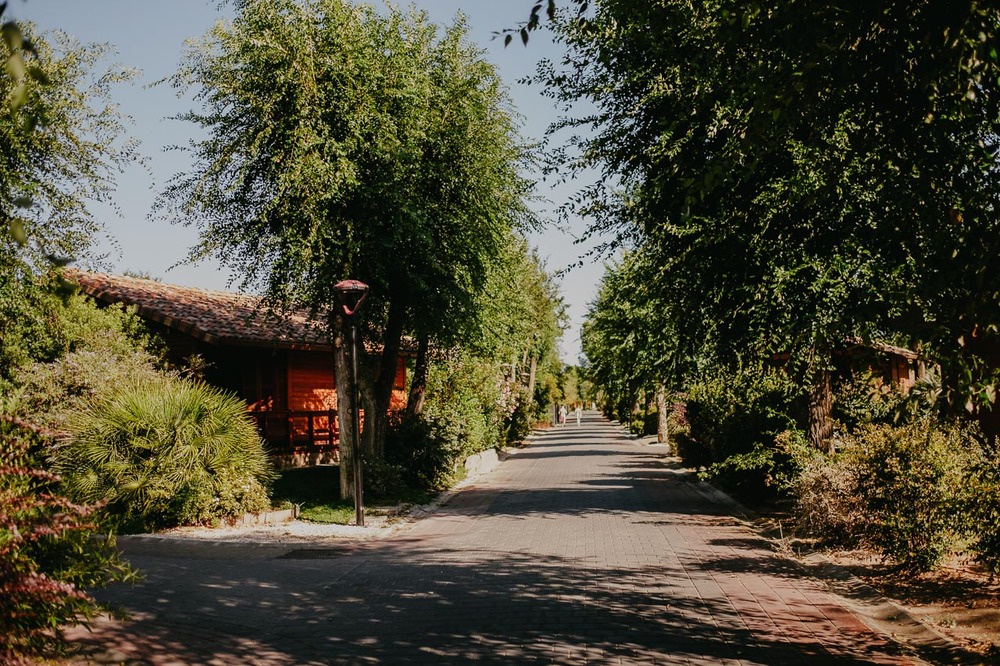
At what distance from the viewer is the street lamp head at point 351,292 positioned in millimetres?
14320

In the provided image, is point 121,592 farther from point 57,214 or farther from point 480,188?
point 57,214

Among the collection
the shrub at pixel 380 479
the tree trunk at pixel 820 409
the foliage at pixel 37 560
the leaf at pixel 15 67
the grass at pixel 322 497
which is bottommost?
the grass at pixel 322 497

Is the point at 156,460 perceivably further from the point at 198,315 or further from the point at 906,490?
the point at 198,315

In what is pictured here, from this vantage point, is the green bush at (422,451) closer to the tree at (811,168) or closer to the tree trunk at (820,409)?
the tree at (811,168)

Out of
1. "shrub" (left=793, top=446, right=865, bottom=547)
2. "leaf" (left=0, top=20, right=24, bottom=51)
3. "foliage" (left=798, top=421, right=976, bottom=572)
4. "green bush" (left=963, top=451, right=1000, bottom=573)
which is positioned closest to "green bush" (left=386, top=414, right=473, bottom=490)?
"shrub" (left=793, top=446, right=865, bottom=547)

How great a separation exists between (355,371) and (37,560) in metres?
10.2

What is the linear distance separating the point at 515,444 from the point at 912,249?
40.4m

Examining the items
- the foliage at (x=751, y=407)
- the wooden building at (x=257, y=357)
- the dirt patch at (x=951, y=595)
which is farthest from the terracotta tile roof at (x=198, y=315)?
the dirt patch at (x=951, y=595)

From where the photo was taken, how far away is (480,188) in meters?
18.2

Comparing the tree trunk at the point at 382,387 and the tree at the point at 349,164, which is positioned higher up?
the tree at the point at 349,164

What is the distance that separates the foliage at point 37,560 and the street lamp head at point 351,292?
8949 millimetres

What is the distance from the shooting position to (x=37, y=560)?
519 centimetres

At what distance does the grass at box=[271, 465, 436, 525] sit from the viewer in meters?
15.4

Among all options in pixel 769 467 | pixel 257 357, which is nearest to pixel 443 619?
pixel 769 467
